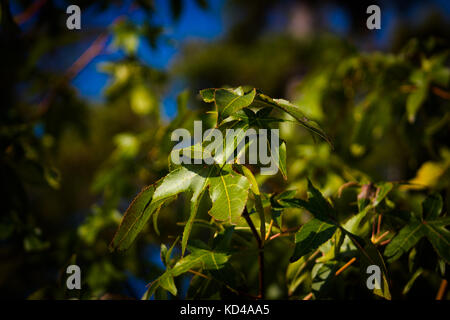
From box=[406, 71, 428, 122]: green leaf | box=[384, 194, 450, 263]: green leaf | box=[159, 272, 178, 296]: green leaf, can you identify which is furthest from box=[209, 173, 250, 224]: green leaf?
box=[406, 71, 428, 122]: green leaf

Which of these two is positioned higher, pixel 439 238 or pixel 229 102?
pixel 229 102

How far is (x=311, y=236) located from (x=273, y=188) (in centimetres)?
53

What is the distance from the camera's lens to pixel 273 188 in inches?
34.4

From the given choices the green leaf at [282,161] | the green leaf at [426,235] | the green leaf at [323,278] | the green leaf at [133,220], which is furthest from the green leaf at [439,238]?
the green leaf at [133,220]

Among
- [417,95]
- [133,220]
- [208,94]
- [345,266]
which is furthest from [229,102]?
[417,95]

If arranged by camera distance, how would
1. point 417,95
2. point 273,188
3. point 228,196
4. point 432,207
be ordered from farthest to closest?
point 273,188, point 417,95, point 432,207, point 228,196

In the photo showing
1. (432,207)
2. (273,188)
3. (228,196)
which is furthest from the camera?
(273,188)

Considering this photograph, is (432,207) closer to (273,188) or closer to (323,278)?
(323,278)

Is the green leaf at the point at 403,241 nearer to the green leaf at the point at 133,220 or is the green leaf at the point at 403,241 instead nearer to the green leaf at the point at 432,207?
the green leaf at the point at 432,207

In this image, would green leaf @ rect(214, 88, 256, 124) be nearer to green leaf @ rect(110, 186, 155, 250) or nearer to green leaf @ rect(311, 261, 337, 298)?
green leaf @ rect(110, 186, 155, 250)

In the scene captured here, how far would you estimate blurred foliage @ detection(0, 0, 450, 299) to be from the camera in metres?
0.38

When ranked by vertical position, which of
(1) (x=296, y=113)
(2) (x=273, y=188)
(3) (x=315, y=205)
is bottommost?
(2) (x=273, y=188)
